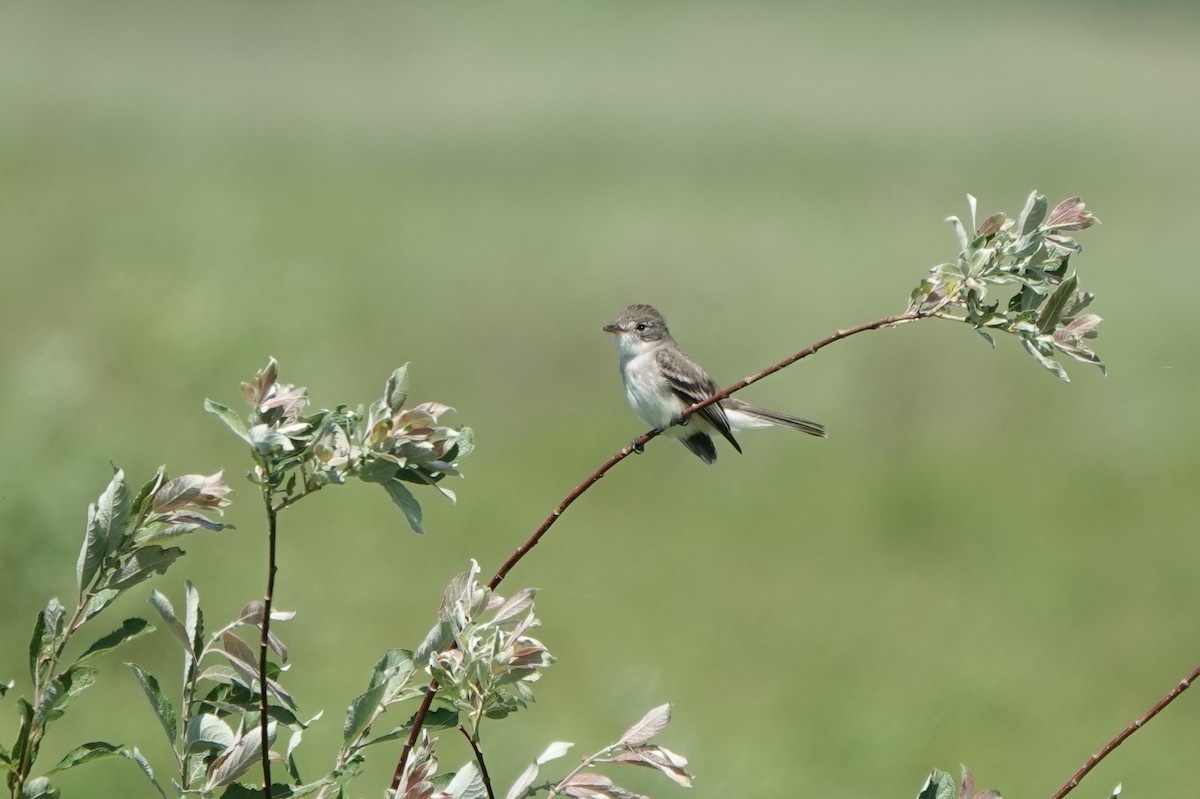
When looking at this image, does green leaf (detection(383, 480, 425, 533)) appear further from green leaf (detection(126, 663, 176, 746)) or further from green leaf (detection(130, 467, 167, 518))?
green leaf (detection(126, 663, 176, 746))

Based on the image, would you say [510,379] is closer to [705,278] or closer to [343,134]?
[705,278]

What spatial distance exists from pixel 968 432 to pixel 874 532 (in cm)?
242

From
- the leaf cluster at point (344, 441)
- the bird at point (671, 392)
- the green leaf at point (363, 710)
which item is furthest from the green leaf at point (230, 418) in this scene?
the bird at point (671, 392)

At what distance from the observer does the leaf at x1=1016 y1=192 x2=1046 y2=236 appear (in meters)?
1.87

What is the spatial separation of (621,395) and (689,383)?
29.2ft

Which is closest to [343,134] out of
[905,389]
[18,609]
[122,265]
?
[122,265]

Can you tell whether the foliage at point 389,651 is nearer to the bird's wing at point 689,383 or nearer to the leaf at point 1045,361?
the leaf at point 1045,361

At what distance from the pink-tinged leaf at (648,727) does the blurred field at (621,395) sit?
6.10 metres

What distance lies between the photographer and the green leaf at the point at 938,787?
176cm

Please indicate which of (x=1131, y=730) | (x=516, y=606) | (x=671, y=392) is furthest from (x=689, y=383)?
(x=1131, y=730)

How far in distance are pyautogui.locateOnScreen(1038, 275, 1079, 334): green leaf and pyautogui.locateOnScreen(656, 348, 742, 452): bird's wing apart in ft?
12.1

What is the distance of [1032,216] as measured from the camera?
1884 millimetres

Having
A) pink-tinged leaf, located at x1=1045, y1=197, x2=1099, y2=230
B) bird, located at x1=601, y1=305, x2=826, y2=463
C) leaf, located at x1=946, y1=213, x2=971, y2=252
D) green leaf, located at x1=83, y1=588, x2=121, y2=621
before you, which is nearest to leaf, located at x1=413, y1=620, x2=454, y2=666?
green leaf, located at x1=83, y1=588, x2=121, y2=621

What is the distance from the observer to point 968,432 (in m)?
14.5
